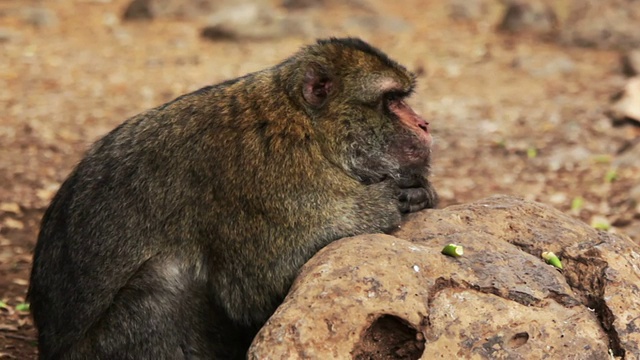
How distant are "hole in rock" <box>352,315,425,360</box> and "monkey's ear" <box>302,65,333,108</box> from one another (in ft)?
4.18

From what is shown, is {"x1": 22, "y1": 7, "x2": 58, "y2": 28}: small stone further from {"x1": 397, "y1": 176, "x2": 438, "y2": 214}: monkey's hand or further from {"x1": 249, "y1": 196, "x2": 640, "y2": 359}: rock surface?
{"x1": 249, "y1": 196, "x2": 640, "y2": 359}: rock surface

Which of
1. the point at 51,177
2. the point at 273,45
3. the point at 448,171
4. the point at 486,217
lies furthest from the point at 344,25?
the point at 486,217

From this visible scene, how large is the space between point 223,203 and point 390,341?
1073 mm

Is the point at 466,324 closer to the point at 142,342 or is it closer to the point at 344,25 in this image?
the point at 142,342

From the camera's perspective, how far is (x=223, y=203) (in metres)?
4.58

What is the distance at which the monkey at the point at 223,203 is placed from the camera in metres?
4.47

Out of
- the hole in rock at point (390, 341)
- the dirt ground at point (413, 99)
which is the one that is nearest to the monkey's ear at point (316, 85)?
the hole in rock at point (390, 341)

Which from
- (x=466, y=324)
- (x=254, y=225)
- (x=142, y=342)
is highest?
(x=466, y=324)

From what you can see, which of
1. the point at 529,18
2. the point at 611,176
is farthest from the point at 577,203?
the point at 529,18

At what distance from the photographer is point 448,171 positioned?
32.6 ft

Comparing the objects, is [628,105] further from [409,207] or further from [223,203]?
[223,203]

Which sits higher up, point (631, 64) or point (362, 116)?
point (631, 64)

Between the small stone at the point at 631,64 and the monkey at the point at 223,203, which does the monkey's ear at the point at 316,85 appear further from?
the small stone at the point at 631,64

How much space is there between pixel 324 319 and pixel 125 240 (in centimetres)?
123
